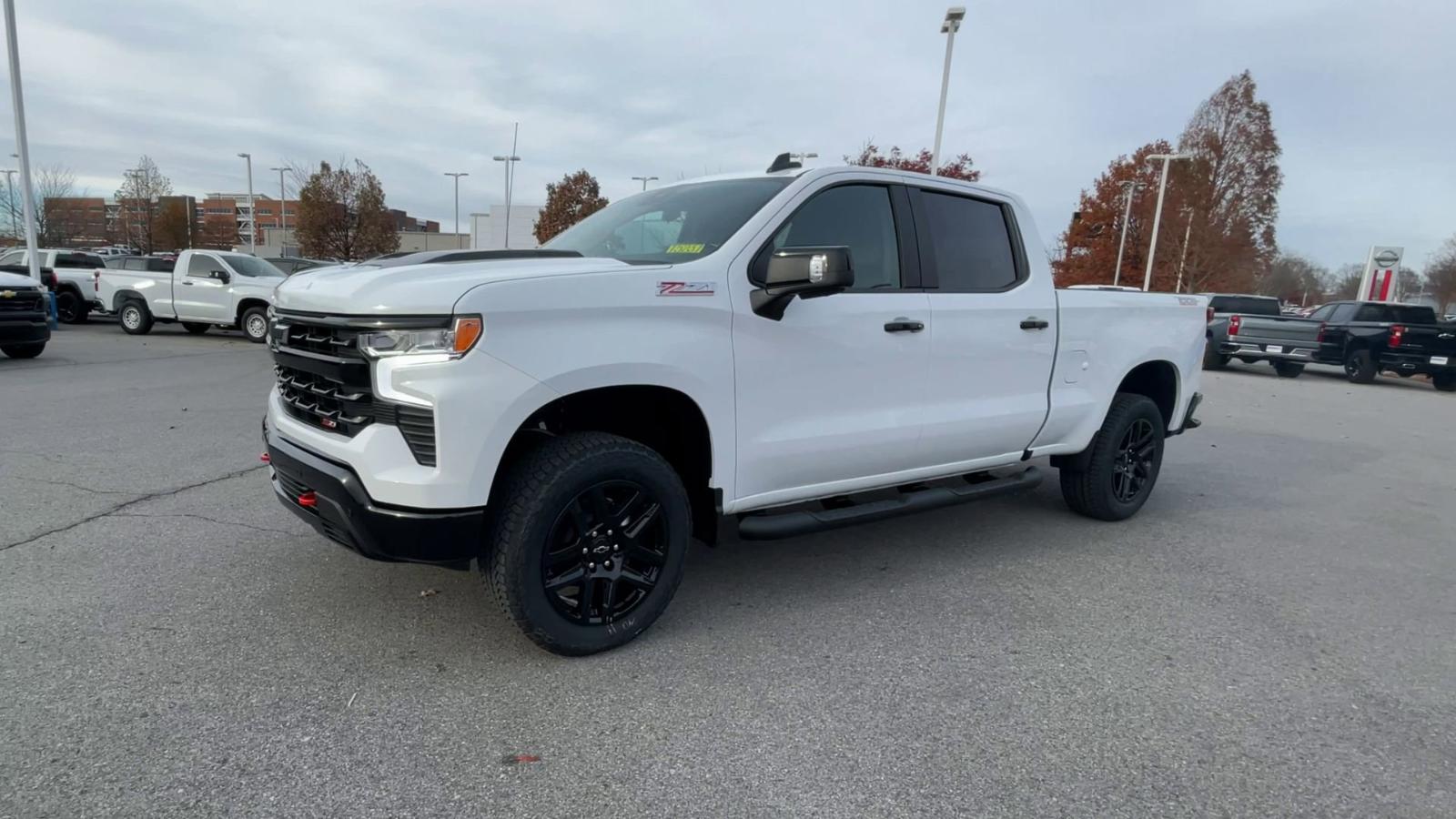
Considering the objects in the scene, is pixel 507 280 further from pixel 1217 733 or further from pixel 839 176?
pixel 1217 733

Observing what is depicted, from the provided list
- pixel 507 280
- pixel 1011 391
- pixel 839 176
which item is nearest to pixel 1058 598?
pixel 1011 391

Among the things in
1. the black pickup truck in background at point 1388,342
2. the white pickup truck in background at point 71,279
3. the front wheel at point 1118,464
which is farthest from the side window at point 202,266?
the black pickup truck in background at point 1388,342

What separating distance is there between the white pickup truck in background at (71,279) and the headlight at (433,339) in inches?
792

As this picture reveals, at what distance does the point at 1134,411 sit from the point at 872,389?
237cm

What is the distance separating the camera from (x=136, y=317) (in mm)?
16906

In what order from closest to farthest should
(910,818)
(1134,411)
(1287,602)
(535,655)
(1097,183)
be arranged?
Answer: (910,818) < (535,655) < (1287,602) < (1134,411) < (1097,183)

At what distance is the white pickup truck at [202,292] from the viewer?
16188 mm

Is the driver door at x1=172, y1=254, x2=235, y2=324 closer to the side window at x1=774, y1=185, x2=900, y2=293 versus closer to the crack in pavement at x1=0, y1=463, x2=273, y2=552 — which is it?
the crack in pavement at x1=0, y1=463, x2=273, y2=552

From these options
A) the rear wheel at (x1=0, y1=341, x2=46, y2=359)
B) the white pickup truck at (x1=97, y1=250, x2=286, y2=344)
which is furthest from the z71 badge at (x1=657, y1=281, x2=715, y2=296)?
the white pickup truck at (x1=97, y1=250, x2=286, y2=344)

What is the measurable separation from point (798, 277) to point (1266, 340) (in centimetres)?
1798

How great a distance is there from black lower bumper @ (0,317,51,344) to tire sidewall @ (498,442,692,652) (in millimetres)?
11976

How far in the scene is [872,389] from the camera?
3.72 meters

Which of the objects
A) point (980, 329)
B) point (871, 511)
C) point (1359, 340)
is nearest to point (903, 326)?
point (980, 329)

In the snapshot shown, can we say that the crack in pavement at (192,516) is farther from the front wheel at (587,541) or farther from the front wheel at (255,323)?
the front wheel at (255,323)
